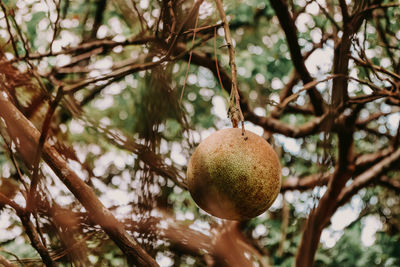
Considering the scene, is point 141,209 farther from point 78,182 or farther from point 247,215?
point 247,215

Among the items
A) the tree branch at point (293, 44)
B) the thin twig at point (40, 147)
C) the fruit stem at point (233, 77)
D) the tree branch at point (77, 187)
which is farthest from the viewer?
the tree branch at point (293, 44)

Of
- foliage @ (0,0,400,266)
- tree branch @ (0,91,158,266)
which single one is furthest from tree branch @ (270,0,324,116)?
tree branch @ (0,91,158,266)

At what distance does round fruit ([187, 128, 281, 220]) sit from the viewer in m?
1.21

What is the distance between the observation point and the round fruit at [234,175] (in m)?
1.21

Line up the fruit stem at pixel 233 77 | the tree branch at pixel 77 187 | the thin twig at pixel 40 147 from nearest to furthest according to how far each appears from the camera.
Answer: the thin twig at pixel 40 147 → the fruit stem at pixel 233 77 → the tree branch at pixel 77 187

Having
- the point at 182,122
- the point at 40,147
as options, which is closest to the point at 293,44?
the point at 182,122

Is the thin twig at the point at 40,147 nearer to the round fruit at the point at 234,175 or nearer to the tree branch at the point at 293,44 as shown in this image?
the round fruit at the point at 234,175

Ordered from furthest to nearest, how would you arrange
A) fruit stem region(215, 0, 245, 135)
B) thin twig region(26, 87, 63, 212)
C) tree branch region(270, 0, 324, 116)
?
tree branch region(270, 0, 324, 116) → fruit stem region(215, 0, 245, 135) → thin twig region(26, 87, 63, 212)

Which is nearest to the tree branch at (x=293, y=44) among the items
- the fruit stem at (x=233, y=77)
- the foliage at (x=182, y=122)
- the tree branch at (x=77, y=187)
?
the foliage at (x=182, y=122)

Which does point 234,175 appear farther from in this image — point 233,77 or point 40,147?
point 40,147

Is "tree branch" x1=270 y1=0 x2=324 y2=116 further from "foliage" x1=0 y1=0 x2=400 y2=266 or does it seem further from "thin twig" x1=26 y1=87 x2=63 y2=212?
"thin twig" x1=26 y1=87 x2=63 y2=212

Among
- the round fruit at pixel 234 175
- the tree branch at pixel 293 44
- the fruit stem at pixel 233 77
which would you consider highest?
the tree branch at pixel 293 44

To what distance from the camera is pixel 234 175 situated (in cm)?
121

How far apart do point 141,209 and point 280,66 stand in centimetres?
244
